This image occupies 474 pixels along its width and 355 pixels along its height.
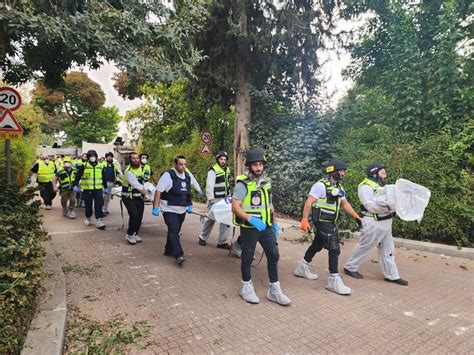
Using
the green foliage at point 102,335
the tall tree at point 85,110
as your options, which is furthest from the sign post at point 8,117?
the tall tree at point 85,110

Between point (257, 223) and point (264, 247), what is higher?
point (257, 223)

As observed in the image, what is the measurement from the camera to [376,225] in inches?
195

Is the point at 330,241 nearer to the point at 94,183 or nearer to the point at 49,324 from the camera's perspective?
the point at 49,324

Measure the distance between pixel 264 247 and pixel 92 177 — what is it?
18.5ft

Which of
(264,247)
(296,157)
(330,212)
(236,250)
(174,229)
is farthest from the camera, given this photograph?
(296,157)

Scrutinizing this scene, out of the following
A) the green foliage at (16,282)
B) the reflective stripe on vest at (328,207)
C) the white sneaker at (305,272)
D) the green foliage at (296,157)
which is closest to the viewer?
the green foliage at (16,282)

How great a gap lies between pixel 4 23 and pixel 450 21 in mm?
9247

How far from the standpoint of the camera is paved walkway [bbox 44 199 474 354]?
3254 millimetres

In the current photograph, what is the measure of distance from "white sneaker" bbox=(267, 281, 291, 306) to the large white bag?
2.01 m

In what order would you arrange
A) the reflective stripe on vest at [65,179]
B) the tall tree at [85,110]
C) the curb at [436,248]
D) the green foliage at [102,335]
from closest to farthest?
the green foliage at [102,335]
the curb at [436,248]
the reflective stripe on vest at [65,179]
the tall tree at [85,110]

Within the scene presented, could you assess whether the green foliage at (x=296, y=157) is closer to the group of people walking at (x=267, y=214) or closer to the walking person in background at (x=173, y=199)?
the group of people walking at (x=267, y=214)

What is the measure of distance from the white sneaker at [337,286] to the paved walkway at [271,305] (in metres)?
0.09

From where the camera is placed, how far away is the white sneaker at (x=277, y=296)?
406 centimetres

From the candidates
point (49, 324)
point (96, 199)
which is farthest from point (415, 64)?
point (49, 324)
